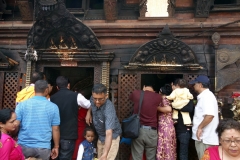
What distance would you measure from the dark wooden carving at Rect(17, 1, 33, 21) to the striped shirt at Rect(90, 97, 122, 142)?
274 cm

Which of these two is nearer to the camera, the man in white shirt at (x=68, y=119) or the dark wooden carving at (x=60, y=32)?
the man in white shirt at (x=68, y=119)

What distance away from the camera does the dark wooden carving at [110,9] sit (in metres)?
5.05

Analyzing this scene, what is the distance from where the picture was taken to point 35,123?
323 centimetres

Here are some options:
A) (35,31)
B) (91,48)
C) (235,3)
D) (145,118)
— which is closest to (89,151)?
(145,118)

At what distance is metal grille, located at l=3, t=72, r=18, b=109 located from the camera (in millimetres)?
5176

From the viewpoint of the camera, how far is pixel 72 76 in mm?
6805

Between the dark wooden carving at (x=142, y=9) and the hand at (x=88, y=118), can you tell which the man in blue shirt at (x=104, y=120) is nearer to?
the hand at (x=88, y=118)

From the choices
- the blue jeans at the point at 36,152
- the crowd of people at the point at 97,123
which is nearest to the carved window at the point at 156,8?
the crowd of people at the point at 97,123

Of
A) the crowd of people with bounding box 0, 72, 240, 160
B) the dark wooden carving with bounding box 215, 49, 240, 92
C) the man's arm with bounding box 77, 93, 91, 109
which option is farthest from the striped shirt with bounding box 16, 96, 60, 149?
the dark wooden carving with bounding box 215, 49, 240, 92

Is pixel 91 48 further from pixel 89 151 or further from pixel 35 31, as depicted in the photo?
pixel 89 151

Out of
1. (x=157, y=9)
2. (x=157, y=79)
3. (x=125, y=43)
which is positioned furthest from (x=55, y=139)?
(x=157, y=79)

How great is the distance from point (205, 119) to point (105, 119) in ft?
4.77

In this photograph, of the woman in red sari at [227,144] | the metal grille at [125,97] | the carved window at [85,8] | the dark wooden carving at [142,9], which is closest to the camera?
the woman in red sari at [227,144]

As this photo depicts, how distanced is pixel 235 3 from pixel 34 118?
432cm
